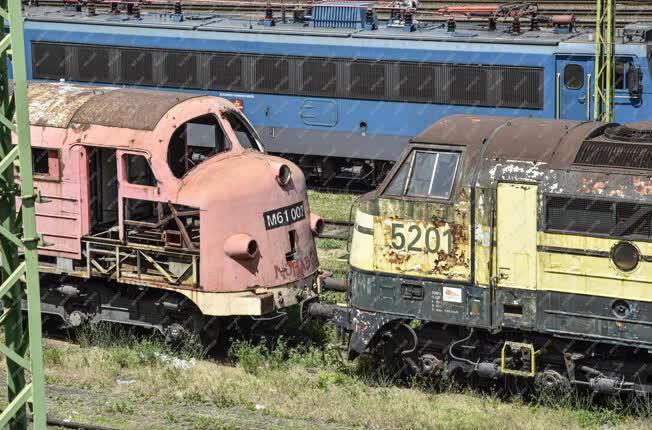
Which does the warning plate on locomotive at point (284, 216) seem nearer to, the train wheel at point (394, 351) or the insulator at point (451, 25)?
the train wheel at point (394, 351)

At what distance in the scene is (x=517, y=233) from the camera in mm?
12555

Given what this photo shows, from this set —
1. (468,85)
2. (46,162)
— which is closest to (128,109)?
(46,162)

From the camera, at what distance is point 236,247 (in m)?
13.8

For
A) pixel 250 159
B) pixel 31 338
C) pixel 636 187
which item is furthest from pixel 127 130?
pixel 31 338

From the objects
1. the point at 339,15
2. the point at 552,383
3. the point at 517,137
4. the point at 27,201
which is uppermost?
the point at 339,15

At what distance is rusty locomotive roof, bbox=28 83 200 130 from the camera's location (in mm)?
14500

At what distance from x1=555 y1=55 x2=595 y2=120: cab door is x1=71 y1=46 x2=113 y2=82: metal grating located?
9.08 metres

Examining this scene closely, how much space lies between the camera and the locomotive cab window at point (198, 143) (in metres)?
14.9

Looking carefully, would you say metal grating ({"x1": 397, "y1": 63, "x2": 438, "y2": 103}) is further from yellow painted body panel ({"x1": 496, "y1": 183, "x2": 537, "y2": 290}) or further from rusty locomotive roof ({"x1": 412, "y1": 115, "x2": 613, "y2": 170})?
yellow painted body panel ({"x1": 496, "y1": 183, "x2": 537, "y2": 290})

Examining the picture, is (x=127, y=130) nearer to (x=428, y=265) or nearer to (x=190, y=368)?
(x=190, y=368)

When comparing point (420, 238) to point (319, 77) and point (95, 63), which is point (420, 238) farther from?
point (95, 63)

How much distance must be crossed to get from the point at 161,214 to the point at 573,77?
1017cm

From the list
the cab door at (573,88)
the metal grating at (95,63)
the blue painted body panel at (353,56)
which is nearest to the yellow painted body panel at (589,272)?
the cab door at (573,88)

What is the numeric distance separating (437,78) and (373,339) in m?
9.84
